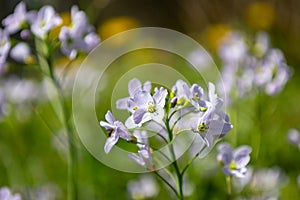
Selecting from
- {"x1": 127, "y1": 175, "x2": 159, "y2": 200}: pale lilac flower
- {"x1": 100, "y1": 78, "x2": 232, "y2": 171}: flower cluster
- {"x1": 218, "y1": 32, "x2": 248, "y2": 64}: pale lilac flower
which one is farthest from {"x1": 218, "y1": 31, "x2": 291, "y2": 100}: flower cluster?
{"x1": 100, "y1": 78, "x2": 232, "y2": 171}: flower cluster

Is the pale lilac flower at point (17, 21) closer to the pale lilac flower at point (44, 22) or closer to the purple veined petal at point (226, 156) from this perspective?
the pale lilac flower at point (44, 22)

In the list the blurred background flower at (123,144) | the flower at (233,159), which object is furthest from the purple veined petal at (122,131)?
the blurred background flower at (123,144)

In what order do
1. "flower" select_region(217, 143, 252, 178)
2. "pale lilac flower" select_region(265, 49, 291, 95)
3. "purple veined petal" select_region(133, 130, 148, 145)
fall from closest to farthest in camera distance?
1. "purple veined petal" select_region(133, 130, 148, 145)
2. "flower" select_region(217, 143, 252, 178)
3. "pale lilac flower" select_region(265, 49, 291, 95)

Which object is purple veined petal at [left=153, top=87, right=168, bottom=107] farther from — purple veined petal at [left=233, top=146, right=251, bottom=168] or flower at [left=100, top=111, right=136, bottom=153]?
purple veined petal at [left=233, top=146, right=251, bottom=168]

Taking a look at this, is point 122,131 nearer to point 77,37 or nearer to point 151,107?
point 151,107

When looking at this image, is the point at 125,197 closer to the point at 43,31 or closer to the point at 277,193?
the point at 277,193

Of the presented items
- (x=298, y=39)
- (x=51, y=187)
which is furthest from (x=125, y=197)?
(x=298, y=39)
